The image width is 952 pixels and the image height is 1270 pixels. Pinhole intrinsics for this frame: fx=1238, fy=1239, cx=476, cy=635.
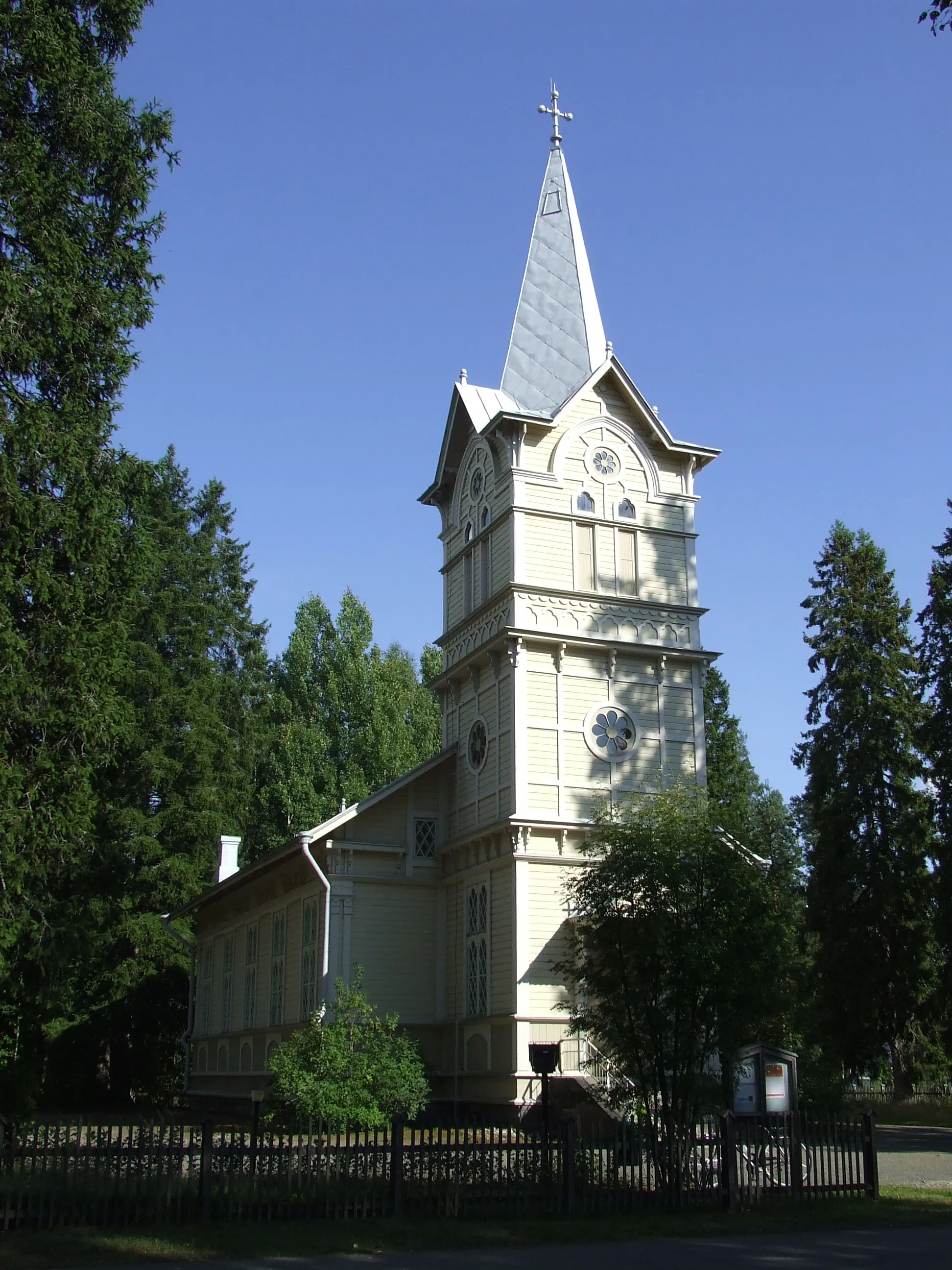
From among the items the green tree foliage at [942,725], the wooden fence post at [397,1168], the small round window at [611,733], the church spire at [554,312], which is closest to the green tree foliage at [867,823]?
the green tree foliage at [942,725]

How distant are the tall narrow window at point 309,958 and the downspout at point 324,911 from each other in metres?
1.17

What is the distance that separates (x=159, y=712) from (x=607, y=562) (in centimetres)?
1782

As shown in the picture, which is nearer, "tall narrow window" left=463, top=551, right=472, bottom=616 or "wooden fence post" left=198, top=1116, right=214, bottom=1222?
"wooden fence post" left=198, top=1116, right=214, bottom=1222

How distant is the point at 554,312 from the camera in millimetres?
30516

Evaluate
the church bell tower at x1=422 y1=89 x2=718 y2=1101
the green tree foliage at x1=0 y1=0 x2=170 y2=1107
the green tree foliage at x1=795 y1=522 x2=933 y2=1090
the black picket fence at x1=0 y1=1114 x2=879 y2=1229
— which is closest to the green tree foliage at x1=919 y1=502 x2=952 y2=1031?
the green tree foliage at x1=795 y1=522 x2=933 y2=1090

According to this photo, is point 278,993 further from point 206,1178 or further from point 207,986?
point 206,1178

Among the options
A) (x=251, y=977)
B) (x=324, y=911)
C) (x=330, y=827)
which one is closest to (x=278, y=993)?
(x=251, y=977)

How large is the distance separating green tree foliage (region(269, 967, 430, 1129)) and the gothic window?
7.06m

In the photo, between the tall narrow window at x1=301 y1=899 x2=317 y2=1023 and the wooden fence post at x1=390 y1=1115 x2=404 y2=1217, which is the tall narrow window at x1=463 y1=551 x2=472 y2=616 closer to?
the tall narrow window at x1=301 y1=899 x2=317 y2=1023

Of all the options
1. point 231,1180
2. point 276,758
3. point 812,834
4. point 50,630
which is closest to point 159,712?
point 276,758

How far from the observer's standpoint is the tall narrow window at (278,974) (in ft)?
96.2

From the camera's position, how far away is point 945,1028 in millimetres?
32625

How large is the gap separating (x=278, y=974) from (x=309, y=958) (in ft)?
9.08

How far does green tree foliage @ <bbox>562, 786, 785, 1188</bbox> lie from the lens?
51.1 ft
